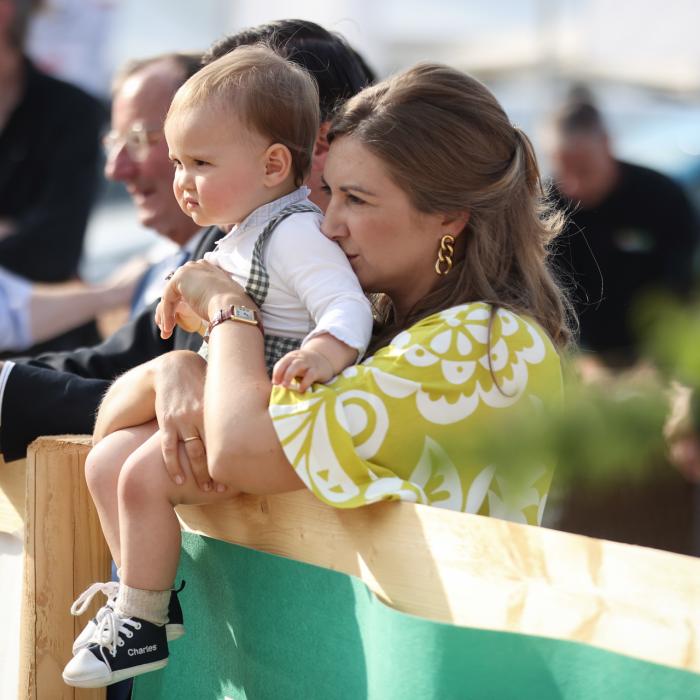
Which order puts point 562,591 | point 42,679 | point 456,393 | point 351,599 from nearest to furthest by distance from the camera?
point 562,591, point 351,599, point 456,393, point 42,679

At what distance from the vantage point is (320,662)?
1503 mm

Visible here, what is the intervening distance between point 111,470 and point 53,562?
302 millimetres

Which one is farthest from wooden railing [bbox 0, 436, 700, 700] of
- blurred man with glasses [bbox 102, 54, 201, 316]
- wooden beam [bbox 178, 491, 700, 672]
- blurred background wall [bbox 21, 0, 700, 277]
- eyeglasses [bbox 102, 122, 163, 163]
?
blurred background wall [bbox 21, 0, 700, 277]

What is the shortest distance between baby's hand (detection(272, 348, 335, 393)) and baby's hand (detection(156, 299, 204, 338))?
0.37m

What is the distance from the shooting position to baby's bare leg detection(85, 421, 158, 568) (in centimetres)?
174

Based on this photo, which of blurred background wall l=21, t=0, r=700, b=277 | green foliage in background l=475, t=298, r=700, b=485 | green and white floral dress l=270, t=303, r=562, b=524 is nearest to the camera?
green foliage in background l=475, t=298, r=700, b=485

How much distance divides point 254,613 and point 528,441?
44.2 inches

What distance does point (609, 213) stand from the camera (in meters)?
4.52

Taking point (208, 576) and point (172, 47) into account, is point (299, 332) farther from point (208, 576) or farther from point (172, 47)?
point (172, 47)

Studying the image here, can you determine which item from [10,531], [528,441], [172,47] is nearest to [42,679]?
[10,531]

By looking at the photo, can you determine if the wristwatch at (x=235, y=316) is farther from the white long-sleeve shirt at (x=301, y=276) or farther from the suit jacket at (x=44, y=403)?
the suit jacket at (x=44, y=403)

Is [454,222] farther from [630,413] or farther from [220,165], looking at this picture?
[630,413]

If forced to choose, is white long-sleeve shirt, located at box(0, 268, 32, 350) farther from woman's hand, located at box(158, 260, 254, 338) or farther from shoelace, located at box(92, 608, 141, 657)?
shoelace, located at box(92, 608, 141, 657)

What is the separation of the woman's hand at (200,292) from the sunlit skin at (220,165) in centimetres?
9
